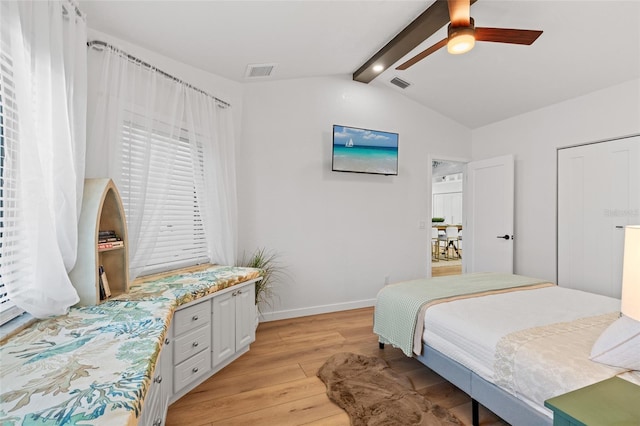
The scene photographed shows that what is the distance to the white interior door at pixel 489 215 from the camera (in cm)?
399

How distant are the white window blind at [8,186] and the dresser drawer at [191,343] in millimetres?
841

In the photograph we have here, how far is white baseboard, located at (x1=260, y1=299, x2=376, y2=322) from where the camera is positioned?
11.3 ft

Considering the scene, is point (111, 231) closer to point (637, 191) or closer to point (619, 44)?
point (619, 44)

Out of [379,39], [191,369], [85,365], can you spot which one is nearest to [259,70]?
[379,39]

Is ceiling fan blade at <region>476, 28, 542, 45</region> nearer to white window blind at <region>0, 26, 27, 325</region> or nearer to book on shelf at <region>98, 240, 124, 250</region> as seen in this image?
white window blind at <region>0, 26, 27, 325</region>

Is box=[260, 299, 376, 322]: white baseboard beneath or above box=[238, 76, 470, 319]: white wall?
beneath

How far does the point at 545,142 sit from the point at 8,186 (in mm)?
5001

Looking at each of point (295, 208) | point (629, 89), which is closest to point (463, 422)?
point (295, 208)

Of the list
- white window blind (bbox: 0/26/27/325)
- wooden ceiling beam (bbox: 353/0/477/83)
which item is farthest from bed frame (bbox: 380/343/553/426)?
wooden ceiling beam (bbox: 353/0/477/83)

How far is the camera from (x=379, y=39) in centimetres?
300

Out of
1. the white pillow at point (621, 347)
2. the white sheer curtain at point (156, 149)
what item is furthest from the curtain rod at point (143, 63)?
the white pillow at point (621, 347)

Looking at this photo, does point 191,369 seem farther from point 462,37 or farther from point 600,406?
point 462,37

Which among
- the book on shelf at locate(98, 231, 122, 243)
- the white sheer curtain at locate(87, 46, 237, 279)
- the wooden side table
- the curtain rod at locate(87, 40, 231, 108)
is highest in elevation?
the curtain rod at locate(87, 40, 231, 108)

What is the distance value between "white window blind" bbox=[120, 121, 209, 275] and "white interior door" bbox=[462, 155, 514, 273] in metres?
3.84
